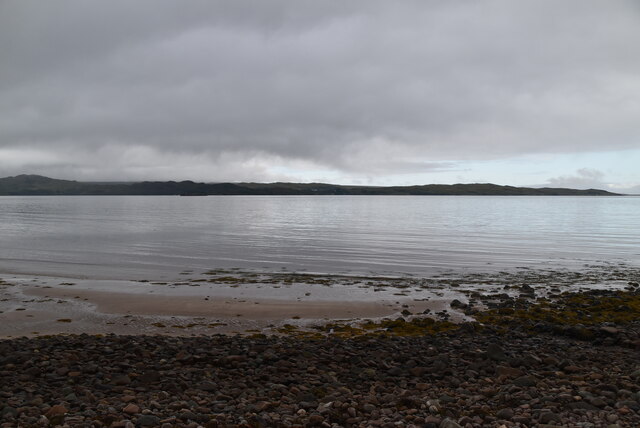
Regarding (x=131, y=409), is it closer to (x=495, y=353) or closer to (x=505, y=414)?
(x=505, y=414)

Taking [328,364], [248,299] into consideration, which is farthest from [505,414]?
[248,299]

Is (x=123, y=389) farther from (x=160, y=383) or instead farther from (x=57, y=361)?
(x=57, y=361)

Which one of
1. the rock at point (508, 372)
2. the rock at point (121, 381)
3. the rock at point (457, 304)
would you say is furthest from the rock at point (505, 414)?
the rock at point (457, 304)

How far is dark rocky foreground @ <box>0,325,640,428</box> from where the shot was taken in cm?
738

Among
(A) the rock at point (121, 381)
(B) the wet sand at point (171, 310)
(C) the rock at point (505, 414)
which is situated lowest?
(B) the wet sand at point (171, 310)

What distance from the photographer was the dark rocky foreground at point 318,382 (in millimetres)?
7379

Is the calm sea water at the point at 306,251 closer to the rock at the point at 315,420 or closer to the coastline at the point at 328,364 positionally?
the coastline at the point at 328,364

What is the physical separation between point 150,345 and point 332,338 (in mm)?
5020

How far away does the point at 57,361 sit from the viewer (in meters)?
10.3

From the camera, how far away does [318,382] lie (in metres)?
9.34

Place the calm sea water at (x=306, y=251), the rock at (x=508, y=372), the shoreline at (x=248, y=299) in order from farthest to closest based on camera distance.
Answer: the calm sea water at (x=306, y=251), the shoreline at (x=248, y=299), the rock at (x=508, y=372)

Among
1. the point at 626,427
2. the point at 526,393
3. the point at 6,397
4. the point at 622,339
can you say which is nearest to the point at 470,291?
the point at 622,339

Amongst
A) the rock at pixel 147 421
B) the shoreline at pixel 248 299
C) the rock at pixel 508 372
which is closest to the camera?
the rock at pixel 147 421

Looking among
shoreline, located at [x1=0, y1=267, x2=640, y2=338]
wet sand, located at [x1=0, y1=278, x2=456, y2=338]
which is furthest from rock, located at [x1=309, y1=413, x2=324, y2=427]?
wet sand, located at [x1=0, y1=278, x2=456, y2=338]
